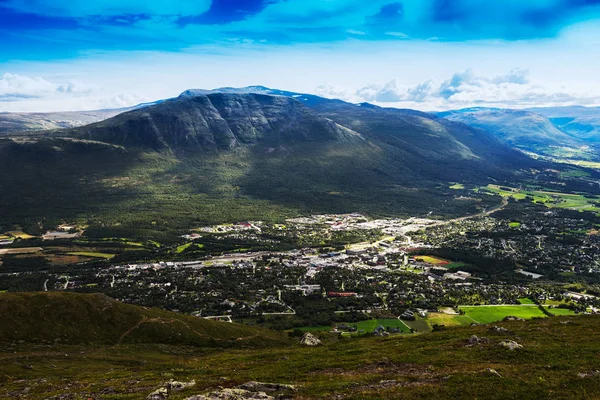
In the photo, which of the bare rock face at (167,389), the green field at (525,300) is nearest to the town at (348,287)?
the green field at (525,300)

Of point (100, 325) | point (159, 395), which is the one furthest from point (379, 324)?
point (159, 395)

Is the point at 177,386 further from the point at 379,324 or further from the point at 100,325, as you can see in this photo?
the point at 379,324

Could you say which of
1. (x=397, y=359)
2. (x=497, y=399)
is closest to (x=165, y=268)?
(x=397, y=359)

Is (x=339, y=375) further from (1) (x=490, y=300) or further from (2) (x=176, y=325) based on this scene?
(1) (x=490, y=300)

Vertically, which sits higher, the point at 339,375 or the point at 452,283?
the point at 339,375

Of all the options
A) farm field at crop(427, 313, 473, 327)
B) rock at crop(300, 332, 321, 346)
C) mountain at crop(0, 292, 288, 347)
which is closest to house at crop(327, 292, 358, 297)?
farm field at crop(427, 313, 473, 327)

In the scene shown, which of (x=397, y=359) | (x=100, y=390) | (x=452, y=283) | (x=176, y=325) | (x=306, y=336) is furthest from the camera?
(x=452, y=283)
